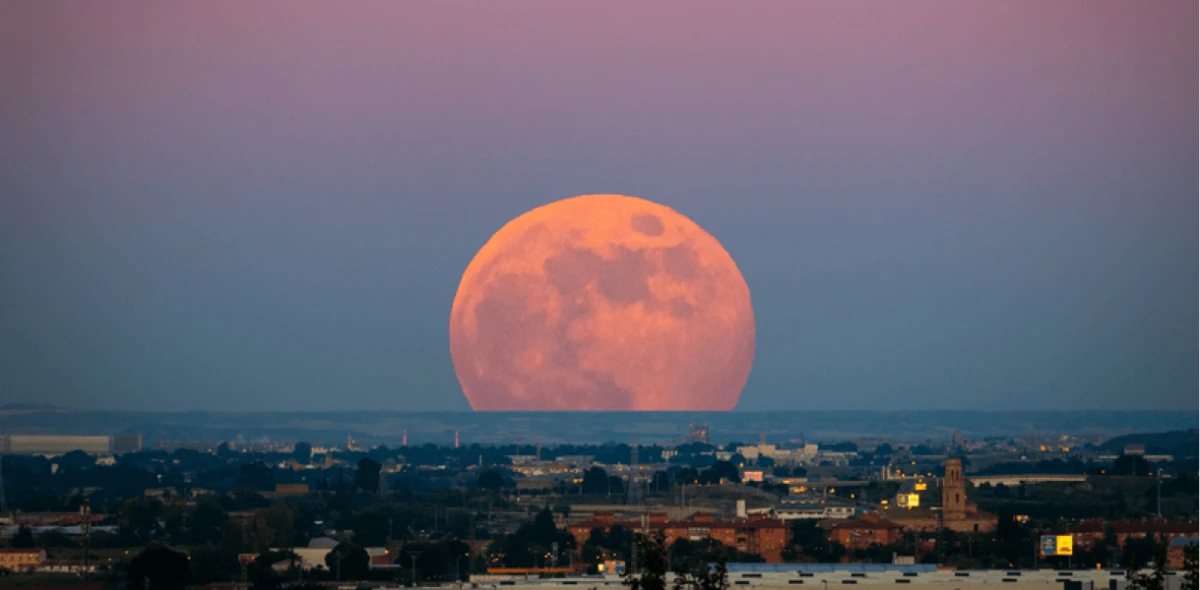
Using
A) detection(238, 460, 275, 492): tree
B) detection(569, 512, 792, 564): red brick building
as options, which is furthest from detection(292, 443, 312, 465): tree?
detection(569, 512, 792, 564): red brick building

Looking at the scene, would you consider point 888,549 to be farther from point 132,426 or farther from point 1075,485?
point 132,426

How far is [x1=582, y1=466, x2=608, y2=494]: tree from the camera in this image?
8106 centimetres

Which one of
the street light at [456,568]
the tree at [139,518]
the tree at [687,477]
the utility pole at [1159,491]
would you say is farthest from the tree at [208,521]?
the utility pole at [1159,491]

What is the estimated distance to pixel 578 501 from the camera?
74.5 metres

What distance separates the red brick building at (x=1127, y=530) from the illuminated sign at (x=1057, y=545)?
11.7 inches

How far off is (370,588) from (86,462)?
163ft

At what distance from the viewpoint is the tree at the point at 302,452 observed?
9739 cm

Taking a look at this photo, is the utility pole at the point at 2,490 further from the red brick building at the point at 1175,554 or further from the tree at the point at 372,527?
the red brick building at the point at 1175,554

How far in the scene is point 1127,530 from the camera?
184ft

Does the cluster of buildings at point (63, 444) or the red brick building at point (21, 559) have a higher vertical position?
the cluster of buildings at point (63, 444)

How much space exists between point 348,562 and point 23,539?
34.2 ft

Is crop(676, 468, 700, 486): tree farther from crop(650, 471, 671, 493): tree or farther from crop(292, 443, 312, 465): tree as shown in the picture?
crop(292, 443, 312, 465): tree

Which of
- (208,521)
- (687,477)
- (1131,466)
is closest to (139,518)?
(208,521)

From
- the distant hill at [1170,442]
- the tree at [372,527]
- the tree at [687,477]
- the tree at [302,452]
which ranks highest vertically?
the distant hill at [1170,442]
